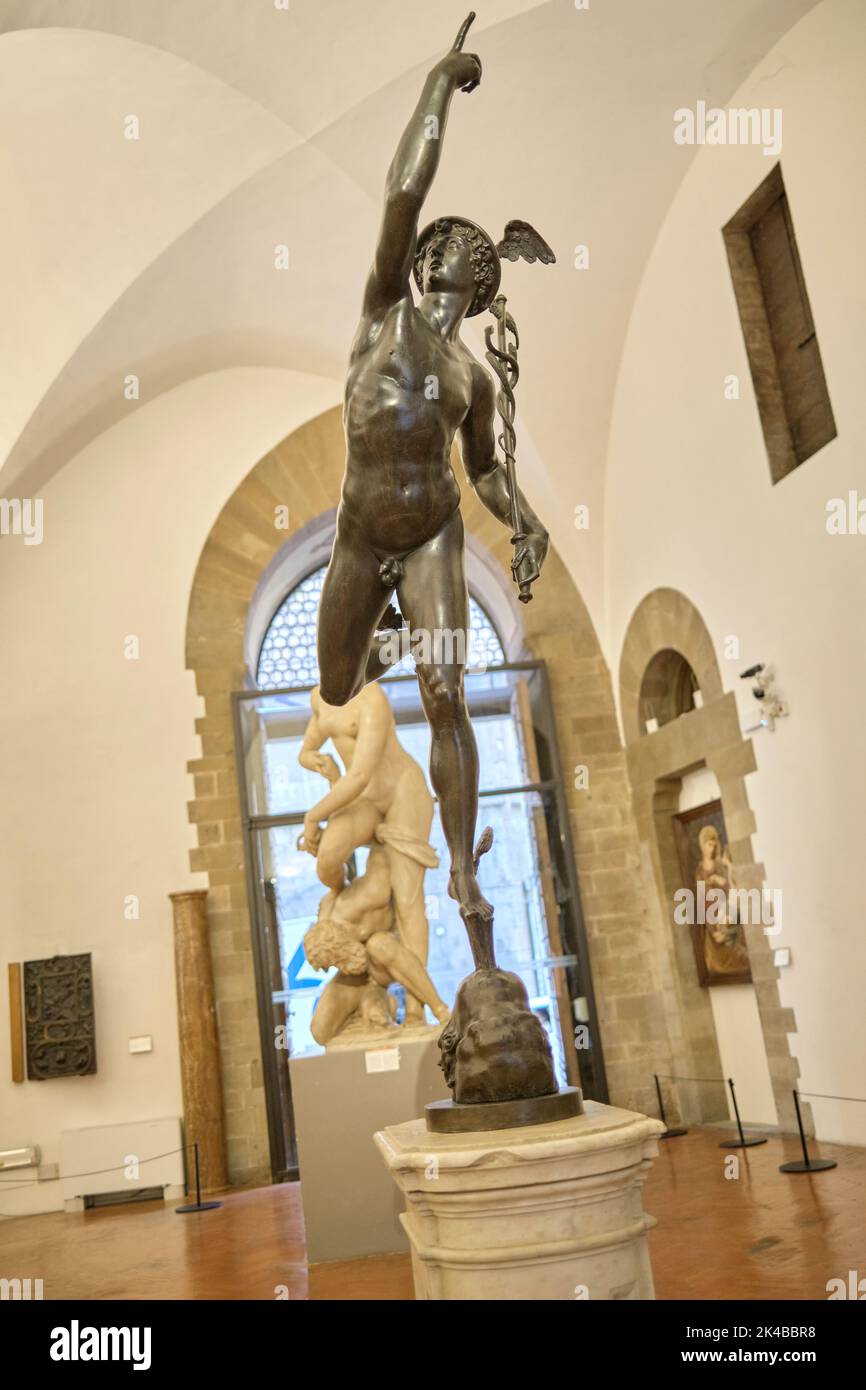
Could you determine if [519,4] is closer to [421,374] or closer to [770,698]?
[770,698]

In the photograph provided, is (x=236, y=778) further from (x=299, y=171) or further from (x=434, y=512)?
(x=434, y=512)

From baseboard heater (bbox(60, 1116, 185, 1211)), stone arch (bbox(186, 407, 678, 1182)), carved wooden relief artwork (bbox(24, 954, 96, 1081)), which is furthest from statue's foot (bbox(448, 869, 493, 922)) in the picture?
carved wooden relief artwork (bbox(24, 954, 96, 1081))

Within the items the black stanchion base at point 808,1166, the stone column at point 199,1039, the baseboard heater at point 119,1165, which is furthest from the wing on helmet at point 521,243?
the baseboard heater at point 119,1165

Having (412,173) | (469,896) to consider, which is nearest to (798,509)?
(412,173)

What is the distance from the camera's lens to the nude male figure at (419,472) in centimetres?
295

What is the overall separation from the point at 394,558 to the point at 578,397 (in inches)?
270

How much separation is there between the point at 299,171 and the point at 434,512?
6168 mm

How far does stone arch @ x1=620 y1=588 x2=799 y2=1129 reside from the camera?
7.89 meters

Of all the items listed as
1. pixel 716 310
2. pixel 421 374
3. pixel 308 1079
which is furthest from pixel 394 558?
pixel 716 310

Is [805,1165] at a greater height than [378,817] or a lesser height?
lesser

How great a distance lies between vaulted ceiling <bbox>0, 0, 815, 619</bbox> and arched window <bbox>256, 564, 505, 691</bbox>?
7.23 ft

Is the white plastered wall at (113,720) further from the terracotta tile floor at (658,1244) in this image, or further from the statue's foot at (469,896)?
the statue's foot at (469,896)

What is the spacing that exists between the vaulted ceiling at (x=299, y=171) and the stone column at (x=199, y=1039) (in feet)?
12.5

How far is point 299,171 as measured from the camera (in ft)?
27.3
